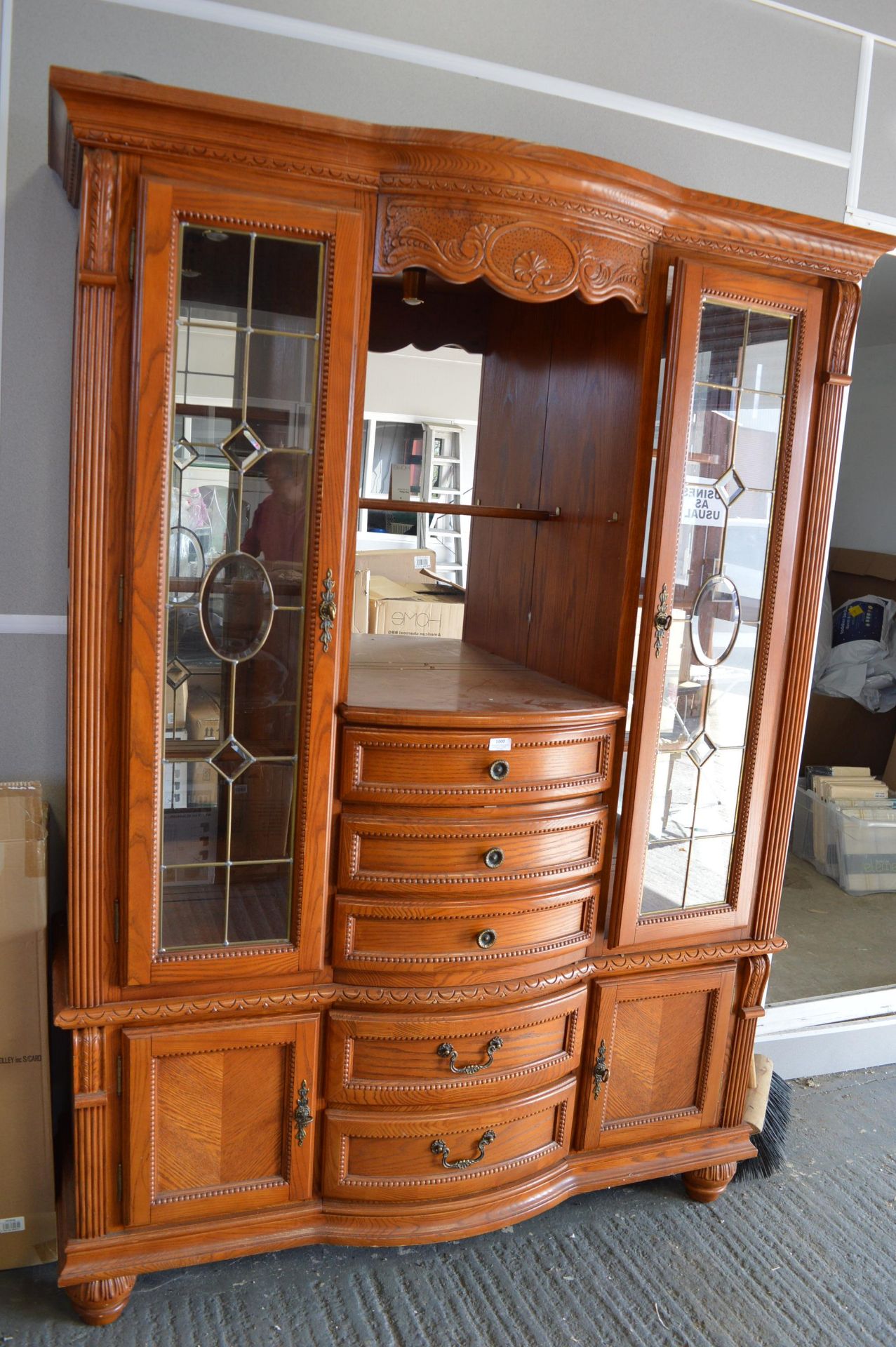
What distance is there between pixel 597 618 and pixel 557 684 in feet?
0.66

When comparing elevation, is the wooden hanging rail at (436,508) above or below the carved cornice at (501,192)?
below

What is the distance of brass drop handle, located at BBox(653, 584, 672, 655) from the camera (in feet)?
7.02

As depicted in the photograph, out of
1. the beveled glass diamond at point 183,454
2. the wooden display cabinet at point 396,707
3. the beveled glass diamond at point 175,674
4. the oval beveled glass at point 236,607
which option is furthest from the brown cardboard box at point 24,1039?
the beveled glass diamond at point 183,454

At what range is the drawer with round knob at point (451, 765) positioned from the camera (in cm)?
198

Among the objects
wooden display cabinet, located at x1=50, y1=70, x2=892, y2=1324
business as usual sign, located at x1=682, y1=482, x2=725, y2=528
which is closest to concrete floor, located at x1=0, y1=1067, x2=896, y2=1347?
wooden display cabinet, located at x1=50, y1=70, x2=892, y2=1324

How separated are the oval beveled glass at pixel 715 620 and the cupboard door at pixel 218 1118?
Answer: 1119mm

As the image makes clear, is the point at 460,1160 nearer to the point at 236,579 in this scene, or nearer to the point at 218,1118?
the point at 218,1118

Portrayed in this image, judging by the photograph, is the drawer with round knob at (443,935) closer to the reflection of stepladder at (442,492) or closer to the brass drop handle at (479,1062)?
the brass drop handle at (479,1062)

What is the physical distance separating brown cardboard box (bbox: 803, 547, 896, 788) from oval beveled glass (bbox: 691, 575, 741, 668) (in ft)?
9.14

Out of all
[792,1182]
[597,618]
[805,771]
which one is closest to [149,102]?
[597,618]

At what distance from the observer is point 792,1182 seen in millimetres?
2592

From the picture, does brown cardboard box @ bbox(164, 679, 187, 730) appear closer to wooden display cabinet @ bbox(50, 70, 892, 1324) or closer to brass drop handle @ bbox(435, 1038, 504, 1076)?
wooden display cabinet @ bbox(50, 70, 892, 1324)

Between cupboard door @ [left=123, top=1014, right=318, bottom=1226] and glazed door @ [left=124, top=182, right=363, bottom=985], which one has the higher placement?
glazed door @ [left=124, top=182, right=363, bottom=985]

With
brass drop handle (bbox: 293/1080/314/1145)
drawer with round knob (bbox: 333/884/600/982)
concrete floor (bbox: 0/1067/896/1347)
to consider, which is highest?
drawer with round knob (bbox: 333/884/600/982)
